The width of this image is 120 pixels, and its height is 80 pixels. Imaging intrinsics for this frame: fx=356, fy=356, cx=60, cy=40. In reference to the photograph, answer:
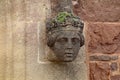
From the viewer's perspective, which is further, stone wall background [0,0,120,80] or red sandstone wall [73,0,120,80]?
red sandstone wall [73,0,120,80]

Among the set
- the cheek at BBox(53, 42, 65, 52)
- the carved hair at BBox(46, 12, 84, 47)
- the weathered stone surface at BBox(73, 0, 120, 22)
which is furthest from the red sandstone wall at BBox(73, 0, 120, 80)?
the cheek at BBox(53, 42, 65, 52)

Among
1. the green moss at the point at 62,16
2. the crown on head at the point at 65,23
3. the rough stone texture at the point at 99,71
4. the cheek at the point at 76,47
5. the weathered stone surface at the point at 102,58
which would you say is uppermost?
the green moss at the point at 62,16

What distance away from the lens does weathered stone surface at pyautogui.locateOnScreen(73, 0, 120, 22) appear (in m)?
2.77

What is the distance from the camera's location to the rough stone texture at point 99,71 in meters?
2.77

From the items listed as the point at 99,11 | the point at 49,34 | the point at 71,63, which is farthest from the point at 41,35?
the point at 99,11

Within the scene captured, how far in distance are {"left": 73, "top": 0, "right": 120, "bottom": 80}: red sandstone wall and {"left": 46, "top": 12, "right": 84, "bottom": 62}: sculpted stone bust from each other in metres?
0.25

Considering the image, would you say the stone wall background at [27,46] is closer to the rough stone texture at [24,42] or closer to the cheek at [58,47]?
the rough stone texture at [24,42]

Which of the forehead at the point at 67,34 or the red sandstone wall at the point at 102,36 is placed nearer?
the forehead at the point at 67,34

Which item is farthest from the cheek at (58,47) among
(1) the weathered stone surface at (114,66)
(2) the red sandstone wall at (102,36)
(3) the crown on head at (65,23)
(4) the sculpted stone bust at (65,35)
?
(1) the weathered stone surface at (114,66)

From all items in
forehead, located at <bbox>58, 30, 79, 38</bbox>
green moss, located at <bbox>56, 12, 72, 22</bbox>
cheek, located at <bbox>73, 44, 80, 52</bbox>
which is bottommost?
cheek, located at <bbox>73, 44, 80, 52</bbox>

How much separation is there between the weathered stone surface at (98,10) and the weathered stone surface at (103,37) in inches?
2.1

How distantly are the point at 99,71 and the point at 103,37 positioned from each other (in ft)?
0.88

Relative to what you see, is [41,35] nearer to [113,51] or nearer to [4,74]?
[4,74]

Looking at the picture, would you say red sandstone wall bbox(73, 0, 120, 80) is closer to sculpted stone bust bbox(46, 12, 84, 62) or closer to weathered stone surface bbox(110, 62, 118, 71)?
weathered stone surface bbox(110, 62, 118, 71)
